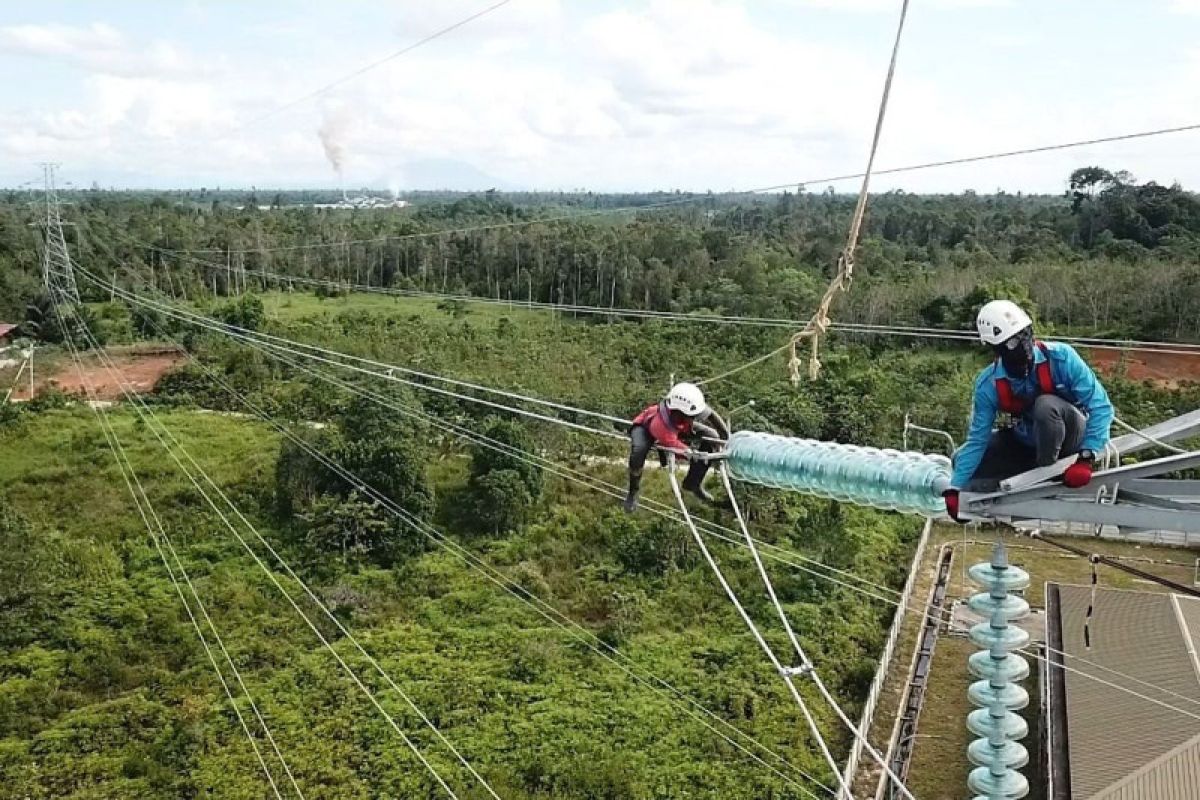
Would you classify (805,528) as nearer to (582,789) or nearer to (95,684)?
(582,789)

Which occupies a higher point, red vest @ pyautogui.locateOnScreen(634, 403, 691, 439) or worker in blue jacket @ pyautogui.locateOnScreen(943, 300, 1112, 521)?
worker in blue jacket @ pyautogui.locateOnScreen(943, 300, 1112, 521)

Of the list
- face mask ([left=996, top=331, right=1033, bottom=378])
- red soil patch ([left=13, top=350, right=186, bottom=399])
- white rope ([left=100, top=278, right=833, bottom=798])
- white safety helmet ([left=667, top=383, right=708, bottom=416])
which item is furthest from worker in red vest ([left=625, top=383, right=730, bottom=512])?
red soil patch ([left=13, top=350, right=186, bottom=399])

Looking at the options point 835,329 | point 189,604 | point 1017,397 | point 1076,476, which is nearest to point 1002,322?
point 1017,397

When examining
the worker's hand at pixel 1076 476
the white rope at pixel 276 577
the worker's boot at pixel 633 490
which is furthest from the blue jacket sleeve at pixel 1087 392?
the white rope at pixel 276 577

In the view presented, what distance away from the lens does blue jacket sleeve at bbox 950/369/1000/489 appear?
3.12 meters

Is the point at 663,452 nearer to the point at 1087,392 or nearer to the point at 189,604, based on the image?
the point at 1087,392

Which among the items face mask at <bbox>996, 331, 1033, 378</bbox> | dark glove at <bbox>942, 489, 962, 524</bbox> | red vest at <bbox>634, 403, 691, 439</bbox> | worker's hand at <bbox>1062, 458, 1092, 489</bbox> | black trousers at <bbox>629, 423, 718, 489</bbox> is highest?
face mask at <bbox>996, 331, 1033, 378</bbox>

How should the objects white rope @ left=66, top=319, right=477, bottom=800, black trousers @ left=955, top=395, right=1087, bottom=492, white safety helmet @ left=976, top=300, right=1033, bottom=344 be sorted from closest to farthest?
black trousers @ left=955, top=395, right=1087, bottom=492
white safety helmet @ left=976, top=300, right=1033, bottom=344
white rope @ left=66, top=319, right=477, bottom=800

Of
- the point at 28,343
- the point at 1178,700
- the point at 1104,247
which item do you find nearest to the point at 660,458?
the point at 1178,700

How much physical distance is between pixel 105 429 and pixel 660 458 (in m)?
19.4

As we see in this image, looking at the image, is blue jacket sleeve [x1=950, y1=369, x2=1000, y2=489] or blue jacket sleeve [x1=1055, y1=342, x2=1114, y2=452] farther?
blue jacket sleeve [x1=1055, y1=342, x2=1114, y2=452]

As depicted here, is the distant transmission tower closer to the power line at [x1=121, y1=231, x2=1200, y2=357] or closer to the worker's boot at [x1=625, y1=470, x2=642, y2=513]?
the power line at [x1=121, y1=231, x2=1200, y2=357]

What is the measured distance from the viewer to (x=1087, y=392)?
3301mm

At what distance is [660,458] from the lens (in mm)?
4629
